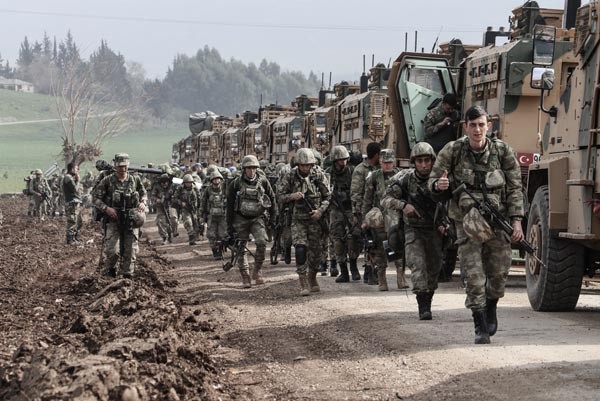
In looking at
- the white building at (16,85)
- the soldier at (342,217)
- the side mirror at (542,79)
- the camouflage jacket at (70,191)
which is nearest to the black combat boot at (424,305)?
the side mirror at (542,79)

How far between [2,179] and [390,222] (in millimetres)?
68468

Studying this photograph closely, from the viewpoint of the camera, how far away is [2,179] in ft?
250

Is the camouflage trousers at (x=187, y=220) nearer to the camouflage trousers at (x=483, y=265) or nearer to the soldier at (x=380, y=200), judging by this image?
the soldier at (x=380, y=200)

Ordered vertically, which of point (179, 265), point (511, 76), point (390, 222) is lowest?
point (179, 265)

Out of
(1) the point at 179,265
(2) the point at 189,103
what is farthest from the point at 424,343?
(2) the point at 189,103

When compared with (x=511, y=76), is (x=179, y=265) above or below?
below

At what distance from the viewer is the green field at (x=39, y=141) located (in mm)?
91562

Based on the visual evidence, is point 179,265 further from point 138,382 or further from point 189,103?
point 189,103

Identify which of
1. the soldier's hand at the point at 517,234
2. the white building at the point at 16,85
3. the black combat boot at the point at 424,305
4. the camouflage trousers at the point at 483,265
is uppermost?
the white building at the point at 16,85

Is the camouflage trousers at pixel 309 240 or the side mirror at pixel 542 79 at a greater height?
the side mirror at pixel 542 79

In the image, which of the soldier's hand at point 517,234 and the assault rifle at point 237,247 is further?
the assault rifle at point 237,247

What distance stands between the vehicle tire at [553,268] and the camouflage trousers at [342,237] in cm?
410

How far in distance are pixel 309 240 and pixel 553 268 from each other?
12.1 ft

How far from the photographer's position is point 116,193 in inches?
574
